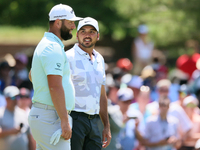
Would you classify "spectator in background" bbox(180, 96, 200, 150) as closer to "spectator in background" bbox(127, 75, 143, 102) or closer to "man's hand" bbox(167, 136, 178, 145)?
"man's hand" bbox(167, 136, 178, 145)

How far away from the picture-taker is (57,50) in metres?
3.61

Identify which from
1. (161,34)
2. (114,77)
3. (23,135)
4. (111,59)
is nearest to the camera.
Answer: (23,135)

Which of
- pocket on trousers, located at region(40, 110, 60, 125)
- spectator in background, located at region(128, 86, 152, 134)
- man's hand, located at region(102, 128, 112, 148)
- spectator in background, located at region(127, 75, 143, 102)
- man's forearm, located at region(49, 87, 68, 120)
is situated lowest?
spectator in background, located at region(128, 86, 152, 134)

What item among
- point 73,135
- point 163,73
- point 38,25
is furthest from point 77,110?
point 38,25

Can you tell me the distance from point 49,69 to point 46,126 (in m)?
0.53

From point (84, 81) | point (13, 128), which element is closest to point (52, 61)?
point (84, 81)

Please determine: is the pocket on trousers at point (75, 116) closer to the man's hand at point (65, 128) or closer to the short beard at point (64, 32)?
the man's hand at point (65, 128)

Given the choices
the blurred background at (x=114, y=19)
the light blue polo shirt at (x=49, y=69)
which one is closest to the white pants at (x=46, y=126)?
the light blue polo shirt at (x=49, y=69)

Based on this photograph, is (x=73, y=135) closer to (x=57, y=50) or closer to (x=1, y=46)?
(x=57, y=50)

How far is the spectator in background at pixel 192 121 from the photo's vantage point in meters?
6.47

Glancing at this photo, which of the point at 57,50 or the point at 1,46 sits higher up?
the point at 57,50

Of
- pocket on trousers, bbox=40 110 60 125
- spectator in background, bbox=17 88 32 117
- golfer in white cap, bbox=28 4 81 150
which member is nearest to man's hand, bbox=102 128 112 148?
golfer in white cap, bbox=28 4 81 150

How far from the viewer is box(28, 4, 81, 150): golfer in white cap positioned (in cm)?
351

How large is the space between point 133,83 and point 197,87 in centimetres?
127
